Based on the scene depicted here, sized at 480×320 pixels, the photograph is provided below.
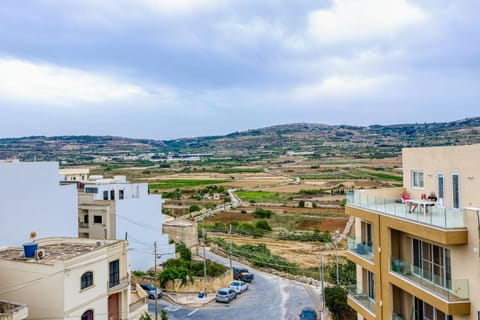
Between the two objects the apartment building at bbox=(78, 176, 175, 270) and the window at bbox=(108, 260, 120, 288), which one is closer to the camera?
the window at bbox=(108, 260, 120, 288)

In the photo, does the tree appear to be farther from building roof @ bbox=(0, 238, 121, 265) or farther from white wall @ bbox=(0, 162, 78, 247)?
white wall @ bbox=(0, 162, 78, 247)

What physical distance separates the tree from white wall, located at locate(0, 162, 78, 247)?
19272 mm

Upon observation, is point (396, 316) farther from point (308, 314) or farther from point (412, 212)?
point (308, 314)

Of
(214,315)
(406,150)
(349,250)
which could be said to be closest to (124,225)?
(214,315)

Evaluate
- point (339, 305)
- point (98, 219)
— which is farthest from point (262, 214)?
point (339, 305)

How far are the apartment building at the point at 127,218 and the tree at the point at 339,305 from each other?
17.9 metres

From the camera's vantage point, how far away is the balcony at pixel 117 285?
2370cm

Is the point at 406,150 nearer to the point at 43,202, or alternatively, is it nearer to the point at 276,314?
the point at 276,314

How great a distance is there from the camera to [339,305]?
28500mm

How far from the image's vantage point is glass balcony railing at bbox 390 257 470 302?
509 inches

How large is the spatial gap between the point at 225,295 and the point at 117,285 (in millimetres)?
12950

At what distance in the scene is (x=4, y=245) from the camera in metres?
28.1

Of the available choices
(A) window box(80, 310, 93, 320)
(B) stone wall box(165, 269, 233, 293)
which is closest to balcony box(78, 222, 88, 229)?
(B) stone wall box(165, 269, 233, 293)

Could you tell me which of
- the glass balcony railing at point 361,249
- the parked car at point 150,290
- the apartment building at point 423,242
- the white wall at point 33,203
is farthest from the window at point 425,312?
the parked car at point 150,290
